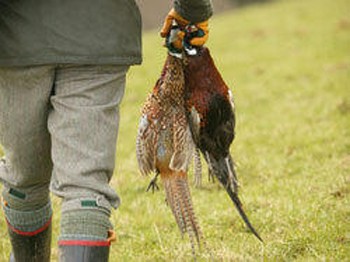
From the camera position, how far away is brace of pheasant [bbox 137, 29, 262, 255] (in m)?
3.42

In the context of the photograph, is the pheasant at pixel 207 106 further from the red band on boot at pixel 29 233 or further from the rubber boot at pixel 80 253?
the red band on boot at pixel 29 233

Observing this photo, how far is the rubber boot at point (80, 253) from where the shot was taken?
116 inches

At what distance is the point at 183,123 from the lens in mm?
3471

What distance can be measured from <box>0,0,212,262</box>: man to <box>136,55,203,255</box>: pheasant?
314 mm

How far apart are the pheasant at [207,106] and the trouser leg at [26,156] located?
0.68m

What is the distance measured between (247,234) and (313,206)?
0.61 m

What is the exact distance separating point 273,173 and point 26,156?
3.46 meters

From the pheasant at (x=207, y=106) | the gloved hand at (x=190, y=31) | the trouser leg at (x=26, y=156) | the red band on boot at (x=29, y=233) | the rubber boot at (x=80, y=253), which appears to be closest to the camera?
the rubber boot at (x=80, y=253)

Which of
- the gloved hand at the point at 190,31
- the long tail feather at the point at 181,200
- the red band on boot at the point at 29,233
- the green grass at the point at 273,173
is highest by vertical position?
the gloved hand at the point at 190,31

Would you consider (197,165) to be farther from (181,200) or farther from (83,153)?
(83,153)

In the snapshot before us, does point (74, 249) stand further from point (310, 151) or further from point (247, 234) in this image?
point (310, 151)

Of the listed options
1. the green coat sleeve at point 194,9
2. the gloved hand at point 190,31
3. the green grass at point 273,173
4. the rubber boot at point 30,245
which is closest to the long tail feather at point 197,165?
the gloved hand at point 190,31

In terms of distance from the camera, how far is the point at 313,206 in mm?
5074

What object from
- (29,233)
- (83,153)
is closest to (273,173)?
(29,233)
